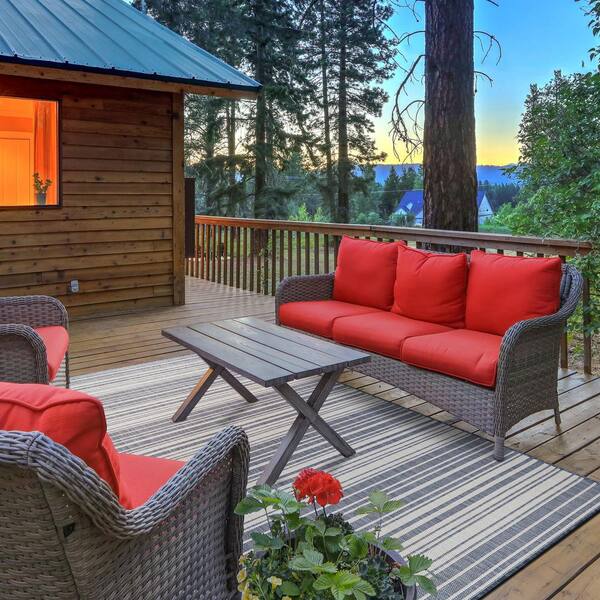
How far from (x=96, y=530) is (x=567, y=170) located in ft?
20.2

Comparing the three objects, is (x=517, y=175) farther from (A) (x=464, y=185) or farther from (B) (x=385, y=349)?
(B) (x=385, y=349)

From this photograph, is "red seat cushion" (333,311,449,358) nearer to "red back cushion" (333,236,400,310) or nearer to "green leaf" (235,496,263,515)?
"red back cushion" (333,236,400,310)

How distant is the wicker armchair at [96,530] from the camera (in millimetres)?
997

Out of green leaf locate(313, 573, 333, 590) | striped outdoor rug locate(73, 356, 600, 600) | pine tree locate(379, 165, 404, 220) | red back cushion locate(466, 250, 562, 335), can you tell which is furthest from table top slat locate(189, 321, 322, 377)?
pine tree locate(379, 165, 404, 220)

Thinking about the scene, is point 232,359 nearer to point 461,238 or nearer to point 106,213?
point 461,238

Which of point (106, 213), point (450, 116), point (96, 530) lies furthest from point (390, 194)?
point (96, 530)

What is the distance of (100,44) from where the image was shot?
5656 millimetres

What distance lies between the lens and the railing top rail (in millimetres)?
3889

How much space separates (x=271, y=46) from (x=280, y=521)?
1347 cm

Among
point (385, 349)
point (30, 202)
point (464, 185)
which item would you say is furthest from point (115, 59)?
point (385, 349)

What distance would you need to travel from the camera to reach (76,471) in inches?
39.9

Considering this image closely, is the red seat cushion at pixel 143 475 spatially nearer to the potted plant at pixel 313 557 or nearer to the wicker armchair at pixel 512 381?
the potted plant at pixel 313 557

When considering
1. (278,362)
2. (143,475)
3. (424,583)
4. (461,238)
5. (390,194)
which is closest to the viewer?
(424,583)

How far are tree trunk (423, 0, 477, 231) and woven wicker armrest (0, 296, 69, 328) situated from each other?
11.4 ft
